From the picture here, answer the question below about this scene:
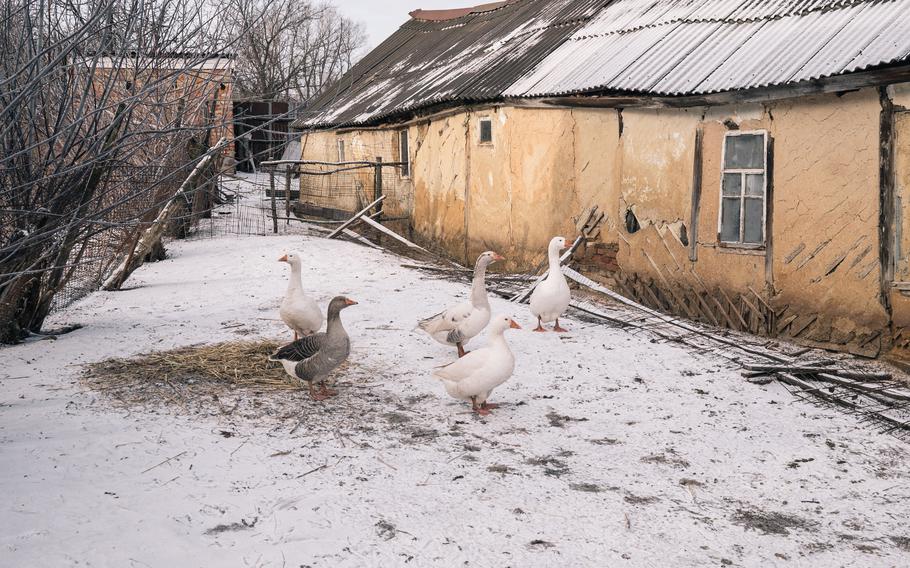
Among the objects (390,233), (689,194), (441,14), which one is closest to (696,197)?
(689,194)

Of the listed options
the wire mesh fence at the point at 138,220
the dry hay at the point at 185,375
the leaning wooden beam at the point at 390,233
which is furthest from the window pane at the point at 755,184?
the leaning wooden beam at the point at 390,233

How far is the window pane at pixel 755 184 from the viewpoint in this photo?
9484mm

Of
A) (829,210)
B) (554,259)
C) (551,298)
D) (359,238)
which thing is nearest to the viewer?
(829,210)

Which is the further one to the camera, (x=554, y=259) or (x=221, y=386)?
(x=554, y=259)

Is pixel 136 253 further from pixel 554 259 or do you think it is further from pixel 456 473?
pixel 456 473

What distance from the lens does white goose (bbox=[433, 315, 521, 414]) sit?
6.21 metres

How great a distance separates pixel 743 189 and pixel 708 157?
628 mm

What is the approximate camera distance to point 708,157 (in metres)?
9.96

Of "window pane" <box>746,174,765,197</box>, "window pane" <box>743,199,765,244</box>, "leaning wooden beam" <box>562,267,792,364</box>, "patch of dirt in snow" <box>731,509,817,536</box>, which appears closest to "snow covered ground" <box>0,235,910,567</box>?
"patch of dirt in snow" <box>731,509,817,536</box>

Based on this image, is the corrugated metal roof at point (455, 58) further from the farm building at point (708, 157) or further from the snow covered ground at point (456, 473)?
Answer: the snow covered ground at point (456, 473)

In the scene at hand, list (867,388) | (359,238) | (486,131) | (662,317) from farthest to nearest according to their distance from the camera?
(359,238), (486,131), (662,317), (867,388)

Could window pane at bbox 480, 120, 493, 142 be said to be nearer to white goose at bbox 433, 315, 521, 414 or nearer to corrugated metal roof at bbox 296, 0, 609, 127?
corrugated metal roof at bbox 296, 0, 609, 127

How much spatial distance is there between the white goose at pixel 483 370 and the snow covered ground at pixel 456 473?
0.25 metres

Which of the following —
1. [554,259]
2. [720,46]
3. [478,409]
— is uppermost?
[720,46]
